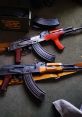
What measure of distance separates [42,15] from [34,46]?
40cm

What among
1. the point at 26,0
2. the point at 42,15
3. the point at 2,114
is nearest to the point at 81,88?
the point at 2,114

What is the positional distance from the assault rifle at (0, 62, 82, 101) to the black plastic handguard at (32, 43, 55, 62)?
0.10 metres

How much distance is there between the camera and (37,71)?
181cm

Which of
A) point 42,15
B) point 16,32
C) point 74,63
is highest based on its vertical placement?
point 42,15

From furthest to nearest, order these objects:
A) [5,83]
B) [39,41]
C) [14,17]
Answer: [39,41] → [14,17] → [5,83]

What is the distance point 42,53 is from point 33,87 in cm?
31

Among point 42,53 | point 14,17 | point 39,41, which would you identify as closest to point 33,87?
point 42,53

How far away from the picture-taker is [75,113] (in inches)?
65.2

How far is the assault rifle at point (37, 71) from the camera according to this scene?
1774mm

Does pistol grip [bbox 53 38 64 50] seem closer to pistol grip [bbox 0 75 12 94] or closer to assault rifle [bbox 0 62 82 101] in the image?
assault rifle [bbox 0 62 82 101]

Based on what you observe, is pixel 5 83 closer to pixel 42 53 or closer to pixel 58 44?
pixel 42 53

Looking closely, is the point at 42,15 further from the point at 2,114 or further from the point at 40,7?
the point at 2,114

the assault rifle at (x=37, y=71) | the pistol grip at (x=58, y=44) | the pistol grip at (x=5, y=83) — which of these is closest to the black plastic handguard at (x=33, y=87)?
Answer: the assault rifle at (x=37, y=71)

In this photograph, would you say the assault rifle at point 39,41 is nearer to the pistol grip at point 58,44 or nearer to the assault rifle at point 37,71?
the pistol grip at point 58,44
